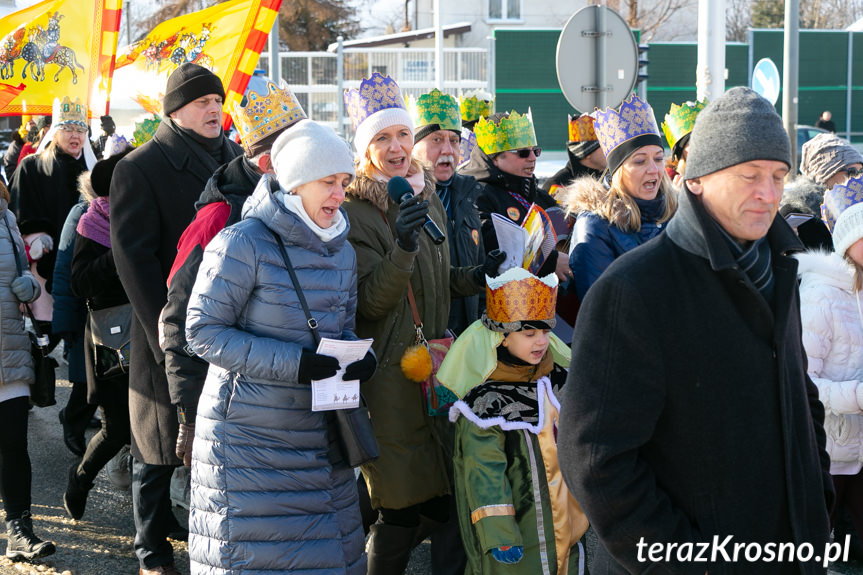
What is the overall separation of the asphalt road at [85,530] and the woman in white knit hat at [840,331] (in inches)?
78.5

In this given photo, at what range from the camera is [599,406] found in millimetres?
2389

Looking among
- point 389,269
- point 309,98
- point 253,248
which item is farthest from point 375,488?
point 309,98

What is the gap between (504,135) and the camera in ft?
18.9

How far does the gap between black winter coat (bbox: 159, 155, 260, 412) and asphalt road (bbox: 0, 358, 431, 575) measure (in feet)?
4.12

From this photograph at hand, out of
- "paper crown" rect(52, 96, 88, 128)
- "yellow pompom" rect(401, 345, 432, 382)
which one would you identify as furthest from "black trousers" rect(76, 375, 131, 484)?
"paper crown" rect(52, 96, 88, 128)

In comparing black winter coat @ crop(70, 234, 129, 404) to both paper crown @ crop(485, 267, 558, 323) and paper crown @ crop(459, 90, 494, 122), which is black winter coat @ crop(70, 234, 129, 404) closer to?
paper crown @ crop(485, 267, 558, 323)

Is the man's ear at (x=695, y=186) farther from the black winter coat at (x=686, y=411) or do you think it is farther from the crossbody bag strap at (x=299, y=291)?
the crossbody bag strap at (x=299, y=291)

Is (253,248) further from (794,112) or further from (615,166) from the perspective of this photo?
(794,112)

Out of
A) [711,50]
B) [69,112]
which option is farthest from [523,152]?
[69,112]

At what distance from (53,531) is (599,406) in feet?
13.0

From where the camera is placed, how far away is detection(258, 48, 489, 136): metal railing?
25.8m

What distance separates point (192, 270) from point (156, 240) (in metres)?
0.68

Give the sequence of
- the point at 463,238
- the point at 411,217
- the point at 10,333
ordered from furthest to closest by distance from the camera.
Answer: the point at 10,333, the point at 463,238, the point at 411,217

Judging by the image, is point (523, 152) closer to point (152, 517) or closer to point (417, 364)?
point (417, 364)
